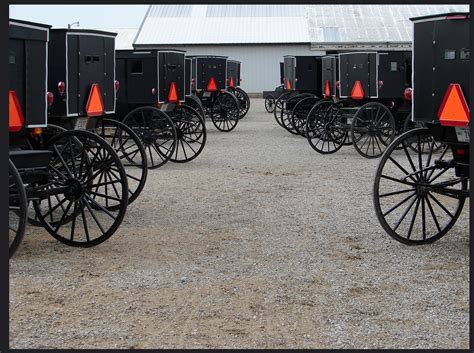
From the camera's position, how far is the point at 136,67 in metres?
12.5

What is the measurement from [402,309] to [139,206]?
14.9 ft

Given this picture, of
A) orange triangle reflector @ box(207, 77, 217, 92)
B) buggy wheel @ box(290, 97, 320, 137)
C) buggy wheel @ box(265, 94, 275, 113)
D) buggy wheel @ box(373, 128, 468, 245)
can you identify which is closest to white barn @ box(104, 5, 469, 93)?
buggy wheel @ box(265, 94, 275, 113)

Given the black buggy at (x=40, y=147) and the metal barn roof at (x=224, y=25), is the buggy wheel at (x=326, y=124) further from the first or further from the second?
the metal barn roof at (x=224, y=25)

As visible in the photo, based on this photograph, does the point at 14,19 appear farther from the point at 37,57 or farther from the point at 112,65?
the point at 112,65

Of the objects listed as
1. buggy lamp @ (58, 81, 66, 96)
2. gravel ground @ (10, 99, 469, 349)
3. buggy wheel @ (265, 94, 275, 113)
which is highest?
buggy wheel @ (265, 94, 275, 113)

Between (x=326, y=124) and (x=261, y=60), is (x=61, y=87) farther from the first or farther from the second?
(x=261, y=60)

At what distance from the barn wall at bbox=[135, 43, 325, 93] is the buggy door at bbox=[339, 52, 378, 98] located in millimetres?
32865

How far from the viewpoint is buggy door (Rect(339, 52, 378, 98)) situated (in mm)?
14141

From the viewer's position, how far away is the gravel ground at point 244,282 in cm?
422

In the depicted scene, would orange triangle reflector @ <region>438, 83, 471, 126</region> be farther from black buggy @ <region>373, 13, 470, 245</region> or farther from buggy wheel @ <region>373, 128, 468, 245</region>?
buggy wheel @ <region>373, 128, 468, 245</region>

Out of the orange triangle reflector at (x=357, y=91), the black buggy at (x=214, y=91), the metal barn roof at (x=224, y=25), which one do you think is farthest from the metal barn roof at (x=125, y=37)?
the orange triangle reflector at (x=357, y=91)

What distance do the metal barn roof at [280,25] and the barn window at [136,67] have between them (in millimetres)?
35325

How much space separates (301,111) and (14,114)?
1195cm

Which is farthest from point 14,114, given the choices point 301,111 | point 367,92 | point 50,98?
point 301,111
